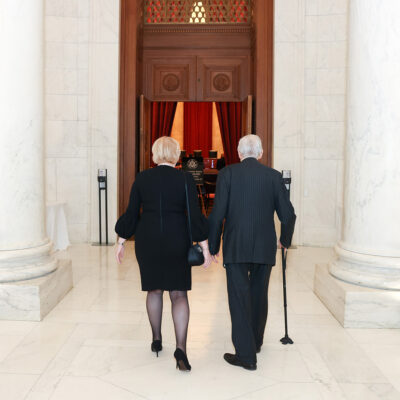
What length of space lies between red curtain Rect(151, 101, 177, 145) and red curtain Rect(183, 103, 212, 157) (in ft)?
10.8

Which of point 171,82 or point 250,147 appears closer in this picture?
point 250,147

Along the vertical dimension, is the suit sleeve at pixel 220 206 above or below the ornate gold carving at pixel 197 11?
below

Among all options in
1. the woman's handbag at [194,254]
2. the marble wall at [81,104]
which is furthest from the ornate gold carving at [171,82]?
the woman's handbag at [194,254]

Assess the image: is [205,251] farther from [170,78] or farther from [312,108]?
[170,78]

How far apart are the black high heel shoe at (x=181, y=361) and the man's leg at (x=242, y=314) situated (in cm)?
37

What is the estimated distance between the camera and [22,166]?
455cm

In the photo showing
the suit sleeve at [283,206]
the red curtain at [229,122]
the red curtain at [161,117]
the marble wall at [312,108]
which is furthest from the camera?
the red curtain at [229,122]

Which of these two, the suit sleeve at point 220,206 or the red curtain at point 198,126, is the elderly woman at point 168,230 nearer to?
the suit sleeve at point 220,206

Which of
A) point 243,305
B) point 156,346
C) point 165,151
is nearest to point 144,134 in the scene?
point 165,151

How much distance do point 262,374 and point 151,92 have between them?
7.14 metres

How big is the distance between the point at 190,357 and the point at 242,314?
58 cm

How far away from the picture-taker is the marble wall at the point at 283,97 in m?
8.54

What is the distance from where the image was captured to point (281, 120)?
28.3ft

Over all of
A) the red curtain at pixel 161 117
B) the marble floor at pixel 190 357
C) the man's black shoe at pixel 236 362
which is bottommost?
the marble floor at pixel 190 357
